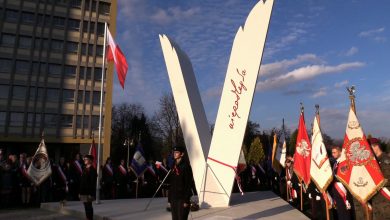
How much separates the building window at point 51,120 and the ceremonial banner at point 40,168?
30.9m

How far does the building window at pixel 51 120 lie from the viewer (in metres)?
42.7

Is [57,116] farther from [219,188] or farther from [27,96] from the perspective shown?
[219,188]

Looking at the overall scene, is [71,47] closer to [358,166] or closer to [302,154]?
[302,154]

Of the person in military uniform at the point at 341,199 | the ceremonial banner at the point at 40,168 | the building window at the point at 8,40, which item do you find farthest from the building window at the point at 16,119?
the person in military uniform at the point at 341,199

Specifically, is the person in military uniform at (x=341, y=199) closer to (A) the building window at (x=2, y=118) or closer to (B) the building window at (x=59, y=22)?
(A) the building window at (x=2, y=118)

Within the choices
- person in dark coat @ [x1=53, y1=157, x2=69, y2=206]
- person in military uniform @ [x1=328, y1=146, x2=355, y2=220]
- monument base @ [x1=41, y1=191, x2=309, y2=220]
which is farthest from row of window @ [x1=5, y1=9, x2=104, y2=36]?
person in military uniform @ [x1=328, y1=146, x2=355, y2=220]

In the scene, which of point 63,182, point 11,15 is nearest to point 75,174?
point 63,182

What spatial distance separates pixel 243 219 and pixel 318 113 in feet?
12.6

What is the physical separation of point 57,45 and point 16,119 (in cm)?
963

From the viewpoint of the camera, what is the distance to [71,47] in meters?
44.6

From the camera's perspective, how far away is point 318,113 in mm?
10875

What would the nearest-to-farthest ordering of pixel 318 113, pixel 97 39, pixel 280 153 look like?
pixel 318 113
pixel 280 153
pixel 97 39

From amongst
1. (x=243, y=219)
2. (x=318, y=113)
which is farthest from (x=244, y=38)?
(x=243, y=219)

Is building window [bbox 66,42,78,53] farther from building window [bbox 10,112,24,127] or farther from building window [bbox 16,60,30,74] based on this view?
building window [bbox 10,112,24,127]
